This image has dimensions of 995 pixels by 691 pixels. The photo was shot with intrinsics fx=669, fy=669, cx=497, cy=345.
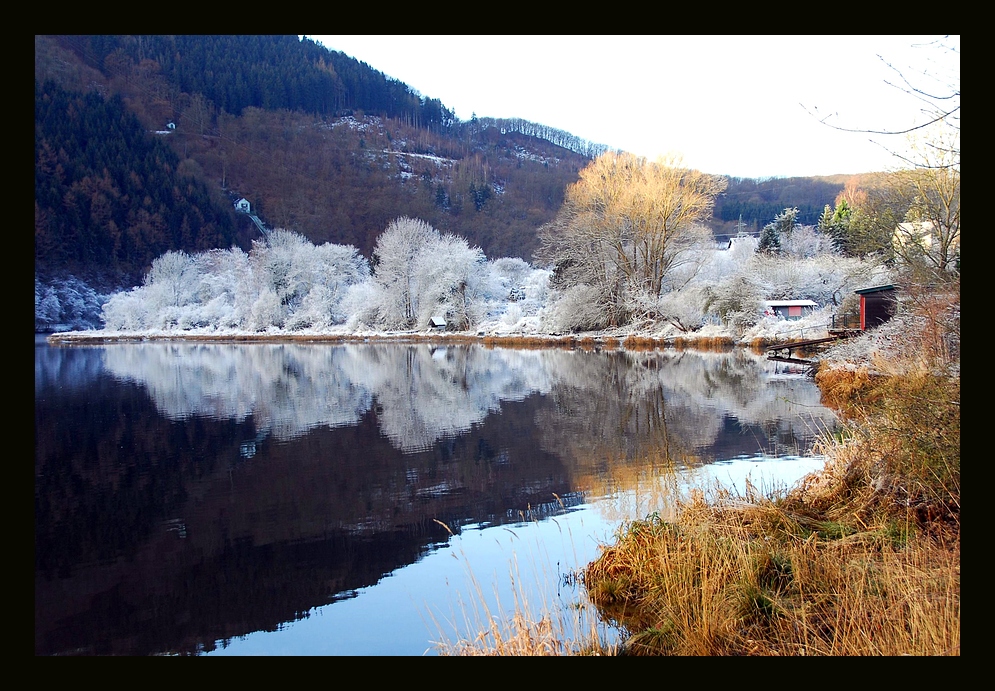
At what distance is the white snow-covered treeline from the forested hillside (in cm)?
1224

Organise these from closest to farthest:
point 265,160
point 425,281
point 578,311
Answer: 1. point 578,311
2. point 425,281
3. point 265,160

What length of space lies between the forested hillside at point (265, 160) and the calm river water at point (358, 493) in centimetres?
4279

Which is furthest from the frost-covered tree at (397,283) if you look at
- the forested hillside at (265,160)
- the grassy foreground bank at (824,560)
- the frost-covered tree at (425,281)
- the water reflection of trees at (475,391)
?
the grassy foreground bank at (824,560)

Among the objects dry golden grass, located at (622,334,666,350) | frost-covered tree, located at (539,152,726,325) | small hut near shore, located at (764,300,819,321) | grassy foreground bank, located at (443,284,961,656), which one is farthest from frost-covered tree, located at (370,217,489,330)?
grassy foreground bank, located at (443,284,961,656)

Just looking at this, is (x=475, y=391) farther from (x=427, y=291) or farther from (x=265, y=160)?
(x=265, y=160)

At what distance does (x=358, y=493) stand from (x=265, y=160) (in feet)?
417

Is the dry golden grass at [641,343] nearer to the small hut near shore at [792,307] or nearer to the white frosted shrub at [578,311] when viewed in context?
the white frosted shrub at [578,311]

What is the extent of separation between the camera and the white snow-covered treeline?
33.6 meters

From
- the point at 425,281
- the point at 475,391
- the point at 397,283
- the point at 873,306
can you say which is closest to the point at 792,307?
the point at 873,306

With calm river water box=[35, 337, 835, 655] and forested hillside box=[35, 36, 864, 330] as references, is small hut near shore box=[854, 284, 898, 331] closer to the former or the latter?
calm river water box=[35, 337, 835, 655]

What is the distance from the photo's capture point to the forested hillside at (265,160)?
2940 inches

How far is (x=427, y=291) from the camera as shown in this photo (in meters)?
46.3
